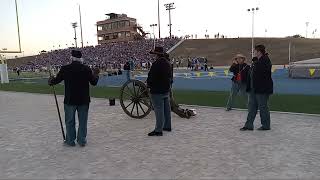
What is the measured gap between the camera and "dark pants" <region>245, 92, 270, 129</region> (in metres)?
8.33

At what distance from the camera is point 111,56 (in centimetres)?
8469

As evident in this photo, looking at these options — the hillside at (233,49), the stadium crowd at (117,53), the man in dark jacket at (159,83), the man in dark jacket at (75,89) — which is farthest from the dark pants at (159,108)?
the stadium crowd at (117,53)

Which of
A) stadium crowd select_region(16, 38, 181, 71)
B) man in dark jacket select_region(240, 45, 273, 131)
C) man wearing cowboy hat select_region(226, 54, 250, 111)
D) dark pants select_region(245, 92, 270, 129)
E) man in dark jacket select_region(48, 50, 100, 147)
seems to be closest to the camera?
man in dark jacket select_region(48, 50, 100, 147)

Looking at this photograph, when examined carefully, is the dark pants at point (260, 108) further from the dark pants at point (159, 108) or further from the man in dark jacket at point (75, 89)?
the man in dark jacket at point (75, 89)

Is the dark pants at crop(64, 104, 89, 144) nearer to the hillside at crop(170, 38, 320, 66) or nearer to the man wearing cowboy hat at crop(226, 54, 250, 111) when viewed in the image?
the man wearing cowboy hat at crop(226, 54, 250, 111)

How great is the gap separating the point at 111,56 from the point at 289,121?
252 ft

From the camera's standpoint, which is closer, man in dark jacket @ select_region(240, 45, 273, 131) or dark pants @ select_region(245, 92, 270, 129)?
man in dark jacket @ select_region(240, 45, 273, 131)

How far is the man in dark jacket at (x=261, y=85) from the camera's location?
8219 millimetres

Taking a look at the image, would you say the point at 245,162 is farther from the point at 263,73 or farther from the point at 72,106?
the point at 72,106

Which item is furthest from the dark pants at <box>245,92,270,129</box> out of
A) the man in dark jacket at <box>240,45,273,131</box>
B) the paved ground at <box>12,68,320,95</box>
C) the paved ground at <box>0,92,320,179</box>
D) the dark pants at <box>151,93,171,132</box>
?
the paved ground at <box>12,68,320,95</box>

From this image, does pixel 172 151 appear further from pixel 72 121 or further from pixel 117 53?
pixel 117 53

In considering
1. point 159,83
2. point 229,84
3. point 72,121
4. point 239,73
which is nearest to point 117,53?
point 229,84

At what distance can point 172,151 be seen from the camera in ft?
22.2

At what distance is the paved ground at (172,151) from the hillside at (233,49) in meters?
59.6
